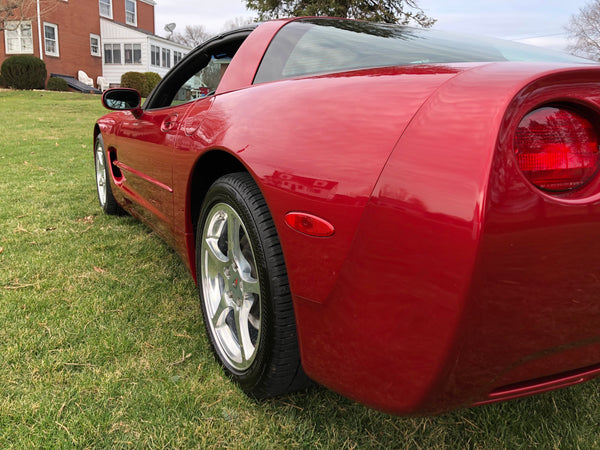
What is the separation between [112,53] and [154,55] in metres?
2.52

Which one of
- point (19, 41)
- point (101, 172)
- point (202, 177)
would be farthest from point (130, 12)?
point (202, 177)

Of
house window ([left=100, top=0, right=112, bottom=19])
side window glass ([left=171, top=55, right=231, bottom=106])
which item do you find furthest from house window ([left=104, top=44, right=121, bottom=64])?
side window glass ([left=171, top=55, right=231, bottom=106])

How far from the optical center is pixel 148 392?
181 cm

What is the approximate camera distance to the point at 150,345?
2148 millimetres

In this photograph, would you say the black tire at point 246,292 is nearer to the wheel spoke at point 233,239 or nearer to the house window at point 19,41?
the wheel spoke at point 233,239

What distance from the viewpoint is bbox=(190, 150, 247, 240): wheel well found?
1945mm

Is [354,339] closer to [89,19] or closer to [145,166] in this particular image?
[145,166]

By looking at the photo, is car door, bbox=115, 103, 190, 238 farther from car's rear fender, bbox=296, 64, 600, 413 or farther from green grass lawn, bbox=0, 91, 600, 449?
car's rear fender, bbox=296, 64, 600, 413

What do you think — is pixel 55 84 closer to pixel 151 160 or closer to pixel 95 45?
pixel 95 45

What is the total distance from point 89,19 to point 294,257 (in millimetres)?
32314

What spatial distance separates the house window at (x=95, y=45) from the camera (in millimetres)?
29078

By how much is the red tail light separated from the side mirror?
251cm

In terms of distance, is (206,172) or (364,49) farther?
(206,172)

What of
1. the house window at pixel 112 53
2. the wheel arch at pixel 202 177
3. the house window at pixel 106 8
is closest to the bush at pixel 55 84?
the house window at pixel 112 53
